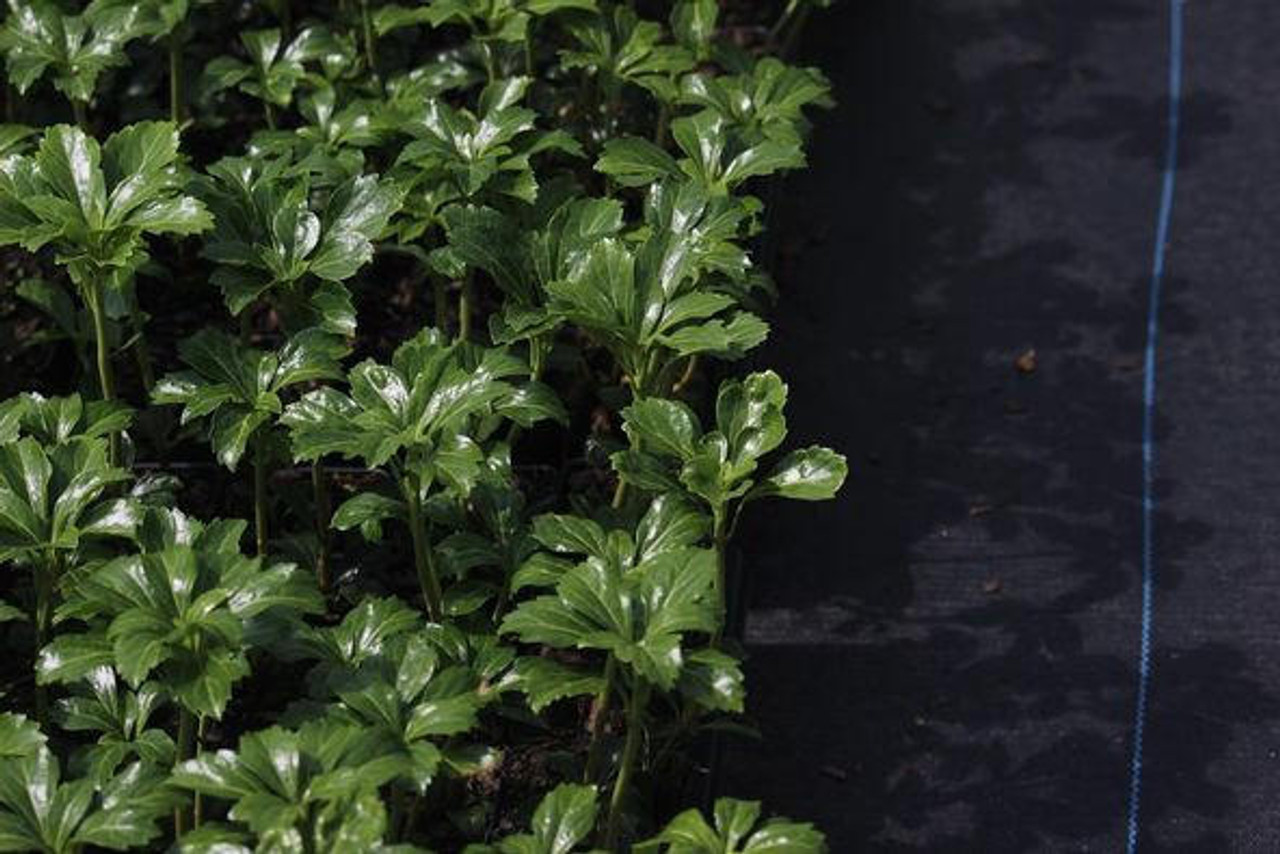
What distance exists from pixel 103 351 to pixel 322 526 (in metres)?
0.39

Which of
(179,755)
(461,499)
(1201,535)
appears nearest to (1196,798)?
(1201,535)

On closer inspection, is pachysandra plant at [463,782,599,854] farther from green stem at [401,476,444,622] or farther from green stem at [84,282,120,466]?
green stem at [84,282,120,466]

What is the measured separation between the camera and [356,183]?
9.74 feet

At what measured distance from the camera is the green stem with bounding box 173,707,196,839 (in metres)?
2.47

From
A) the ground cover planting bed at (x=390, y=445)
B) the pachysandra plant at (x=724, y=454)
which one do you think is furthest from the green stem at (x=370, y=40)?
the pachysandra plant at (x=724, y=454)

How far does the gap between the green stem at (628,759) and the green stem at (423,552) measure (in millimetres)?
300

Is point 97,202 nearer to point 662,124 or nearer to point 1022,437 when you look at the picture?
point 662,124

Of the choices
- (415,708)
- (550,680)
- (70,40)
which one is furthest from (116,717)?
(70,40)

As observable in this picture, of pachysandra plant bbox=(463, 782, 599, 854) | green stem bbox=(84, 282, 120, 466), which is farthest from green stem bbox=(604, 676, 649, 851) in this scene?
green stem bbox=(84, 282, 120, 466)

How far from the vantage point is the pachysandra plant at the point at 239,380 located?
2787 mm

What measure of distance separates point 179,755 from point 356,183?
0.86 metres

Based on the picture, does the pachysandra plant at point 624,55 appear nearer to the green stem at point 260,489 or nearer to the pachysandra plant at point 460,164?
the pachysandra plant at point 460,164

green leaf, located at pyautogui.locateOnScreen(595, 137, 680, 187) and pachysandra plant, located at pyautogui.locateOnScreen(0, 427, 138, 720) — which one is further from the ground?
green leaf, located at pyautogui.locateOnScreen(595, 137, 680, 187)

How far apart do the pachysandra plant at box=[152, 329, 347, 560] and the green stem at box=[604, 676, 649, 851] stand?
60 centimetres
